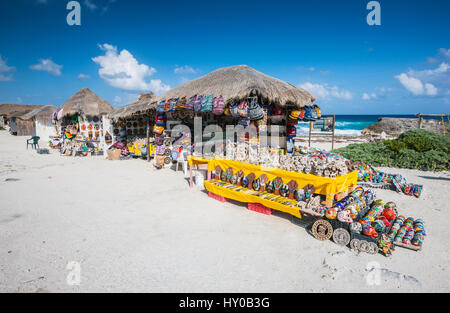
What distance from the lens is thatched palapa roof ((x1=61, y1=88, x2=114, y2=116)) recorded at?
13.8 m

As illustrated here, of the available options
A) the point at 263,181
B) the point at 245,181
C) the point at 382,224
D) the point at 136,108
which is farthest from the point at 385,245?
the point at 136,108

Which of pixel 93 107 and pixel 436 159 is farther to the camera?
pixel 93 107

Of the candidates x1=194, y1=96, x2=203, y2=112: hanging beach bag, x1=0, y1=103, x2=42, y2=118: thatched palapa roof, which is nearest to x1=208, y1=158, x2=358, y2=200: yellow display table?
x1=194, y1=96, x2=203, y2=112: hanging beach bag

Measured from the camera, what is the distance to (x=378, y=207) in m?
4.04

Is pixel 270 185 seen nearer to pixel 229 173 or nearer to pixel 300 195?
pixel 300 195

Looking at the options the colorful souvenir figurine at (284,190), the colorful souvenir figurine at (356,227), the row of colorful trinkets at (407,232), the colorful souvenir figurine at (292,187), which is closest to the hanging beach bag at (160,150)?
the colorful souvenir figurine at (284,190)

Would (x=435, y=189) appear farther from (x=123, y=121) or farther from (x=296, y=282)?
(x=123, y=121)

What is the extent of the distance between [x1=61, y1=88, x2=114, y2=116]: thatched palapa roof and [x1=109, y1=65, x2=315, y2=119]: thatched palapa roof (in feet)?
23.7

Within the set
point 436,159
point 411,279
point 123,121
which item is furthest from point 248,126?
point 123,121

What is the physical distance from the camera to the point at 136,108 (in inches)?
433

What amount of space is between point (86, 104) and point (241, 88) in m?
11.3

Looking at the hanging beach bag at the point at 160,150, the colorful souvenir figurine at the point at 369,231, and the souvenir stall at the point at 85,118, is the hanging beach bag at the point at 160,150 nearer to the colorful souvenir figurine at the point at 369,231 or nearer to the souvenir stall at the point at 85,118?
the souvenir stall at the point at 85,118

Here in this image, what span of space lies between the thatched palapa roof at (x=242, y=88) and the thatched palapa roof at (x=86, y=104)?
7.66m
